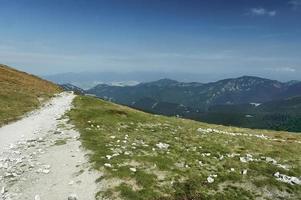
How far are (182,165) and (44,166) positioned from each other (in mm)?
8994

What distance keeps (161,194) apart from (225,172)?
6279 mm

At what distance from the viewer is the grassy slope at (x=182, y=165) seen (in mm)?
20253

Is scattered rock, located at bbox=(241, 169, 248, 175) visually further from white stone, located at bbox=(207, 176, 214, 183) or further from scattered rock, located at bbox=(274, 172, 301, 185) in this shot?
white stone, located at bbox=(207, 176, 214, 183)

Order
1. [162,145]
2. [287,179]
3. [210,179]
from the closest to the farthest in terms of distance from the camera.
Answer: [210,179], [287,179], [162,145]

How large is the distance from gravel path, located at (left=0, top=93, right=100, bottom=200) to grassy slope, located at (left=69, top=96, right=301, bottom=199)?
1003 millimetres

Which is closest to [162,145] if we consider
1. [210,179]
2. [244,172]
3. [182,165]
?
[182,165]

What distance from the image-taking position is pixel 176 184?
20953 millimetres

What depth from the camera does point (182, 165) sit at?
2484 centimetres

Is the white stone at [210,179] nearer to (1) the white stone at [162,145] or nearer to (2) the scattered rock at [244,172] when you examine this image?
(2) the scattered rock at [244,172]

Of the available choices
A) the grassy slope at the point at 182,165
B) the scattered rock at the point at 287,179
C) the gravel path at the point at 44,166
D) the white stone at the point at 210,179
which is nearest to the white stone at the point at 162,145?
the grassy slope at the point at 182,165

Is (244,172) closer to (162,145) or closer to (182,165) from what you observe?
(182,165)

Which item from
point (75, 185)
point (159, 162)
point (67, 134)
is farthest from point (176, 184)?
point (67, 134)

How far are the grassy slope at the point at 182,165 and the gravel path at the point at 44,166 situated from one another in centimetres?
100

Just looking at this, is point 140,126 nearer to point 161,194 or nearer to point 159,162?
point 159,162
